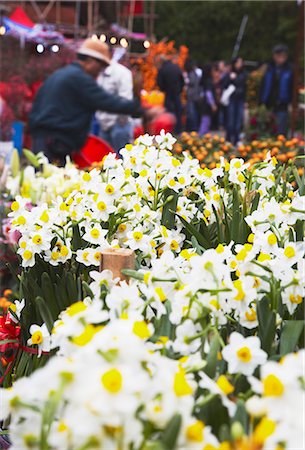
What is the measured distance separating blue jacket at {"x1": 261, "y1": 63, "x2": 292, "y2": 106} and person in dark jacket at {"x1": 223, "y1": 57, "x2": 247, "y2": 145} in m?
0.97

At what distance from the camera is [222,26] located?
25594 millimetres

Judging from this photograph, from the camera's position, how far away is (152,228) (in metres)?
1.77

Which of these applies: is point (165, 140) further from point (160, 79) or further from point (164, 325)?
point (160, 79)

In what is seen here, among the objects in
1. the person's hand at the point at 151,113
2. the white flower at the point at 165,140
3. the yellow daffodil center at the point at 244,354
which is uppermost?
the white flower at the point at 165,140

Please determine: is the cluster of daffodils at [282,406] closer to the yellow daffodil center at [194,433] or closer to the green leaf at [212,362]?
the yellow daffodil center at [194,433]

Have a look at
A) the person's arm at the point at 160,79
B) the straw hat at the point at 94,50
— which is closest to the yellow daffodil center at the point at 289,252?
the straw hat at the point at 94,50

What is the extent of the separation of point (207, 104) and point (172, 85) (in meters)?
1.94

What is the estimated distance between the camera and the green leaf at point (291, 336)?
1189mm

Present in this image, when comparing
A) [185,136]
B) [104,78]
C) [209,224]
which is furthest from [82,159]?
[209,224]

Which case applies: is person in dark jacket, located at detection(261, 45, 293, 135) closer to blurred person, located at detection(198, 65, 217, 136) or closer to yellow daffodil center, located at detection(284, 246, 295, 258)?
blurred person, located at detection(198, 65, 217, 136)

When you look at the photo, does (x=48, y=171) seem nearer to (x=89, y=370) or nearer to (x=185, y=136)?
(x=185, y=136)

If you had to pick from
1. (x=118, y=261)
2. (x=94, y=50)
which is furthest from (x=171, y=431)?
(x=94, y=50)

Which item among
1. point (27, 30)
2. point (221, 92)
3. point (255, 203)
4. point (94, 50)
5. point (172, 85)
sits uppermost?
point (27, 30)

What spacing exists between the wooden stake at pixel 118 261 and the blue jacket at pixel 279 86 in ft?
31.9
